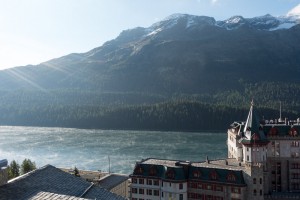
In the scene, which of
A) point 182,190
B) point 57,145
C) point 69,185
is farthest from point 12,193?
point 57,145

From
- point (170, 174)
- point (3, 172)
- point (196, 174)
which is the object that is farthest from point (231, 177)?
point (3, 172)

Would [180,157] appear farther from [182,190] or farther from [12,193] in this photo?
[12,193]

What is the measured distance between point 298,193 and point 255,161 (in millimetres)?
13343

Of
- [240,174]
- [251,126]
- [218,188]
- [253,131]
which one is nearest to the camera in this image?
[240,174]

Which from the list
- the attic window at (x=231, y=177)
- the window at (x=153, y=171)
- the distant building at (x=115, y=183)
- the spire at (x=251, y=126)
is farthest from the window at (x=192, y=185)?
the distant building at (x=115, y=183)

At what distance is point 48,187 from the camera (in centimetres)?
1780

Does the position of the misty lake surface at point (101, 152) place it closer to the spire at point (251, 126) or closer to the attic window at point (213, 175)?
the attic window at point (213, 175)

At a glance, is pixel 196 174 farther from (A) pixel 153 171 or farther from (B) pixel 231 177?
(A) pixel 153 171

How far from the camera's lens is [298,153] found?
223 feet

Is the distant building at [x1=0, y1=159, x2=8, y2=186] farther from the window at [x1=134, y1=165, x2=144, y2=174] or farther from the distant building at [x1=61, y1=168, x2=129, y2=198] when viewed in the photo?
the distant building at [x1=61, y1=168, x2=129, y2=198]

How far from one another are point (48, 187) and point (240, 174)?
44.2 meters

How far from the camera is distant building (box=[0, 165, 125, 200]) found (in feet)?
53.7

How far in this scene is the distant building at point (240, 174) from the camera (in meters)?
57.5

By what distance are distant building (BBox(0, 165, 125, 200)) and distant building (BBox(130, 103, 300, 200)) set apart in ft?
136
